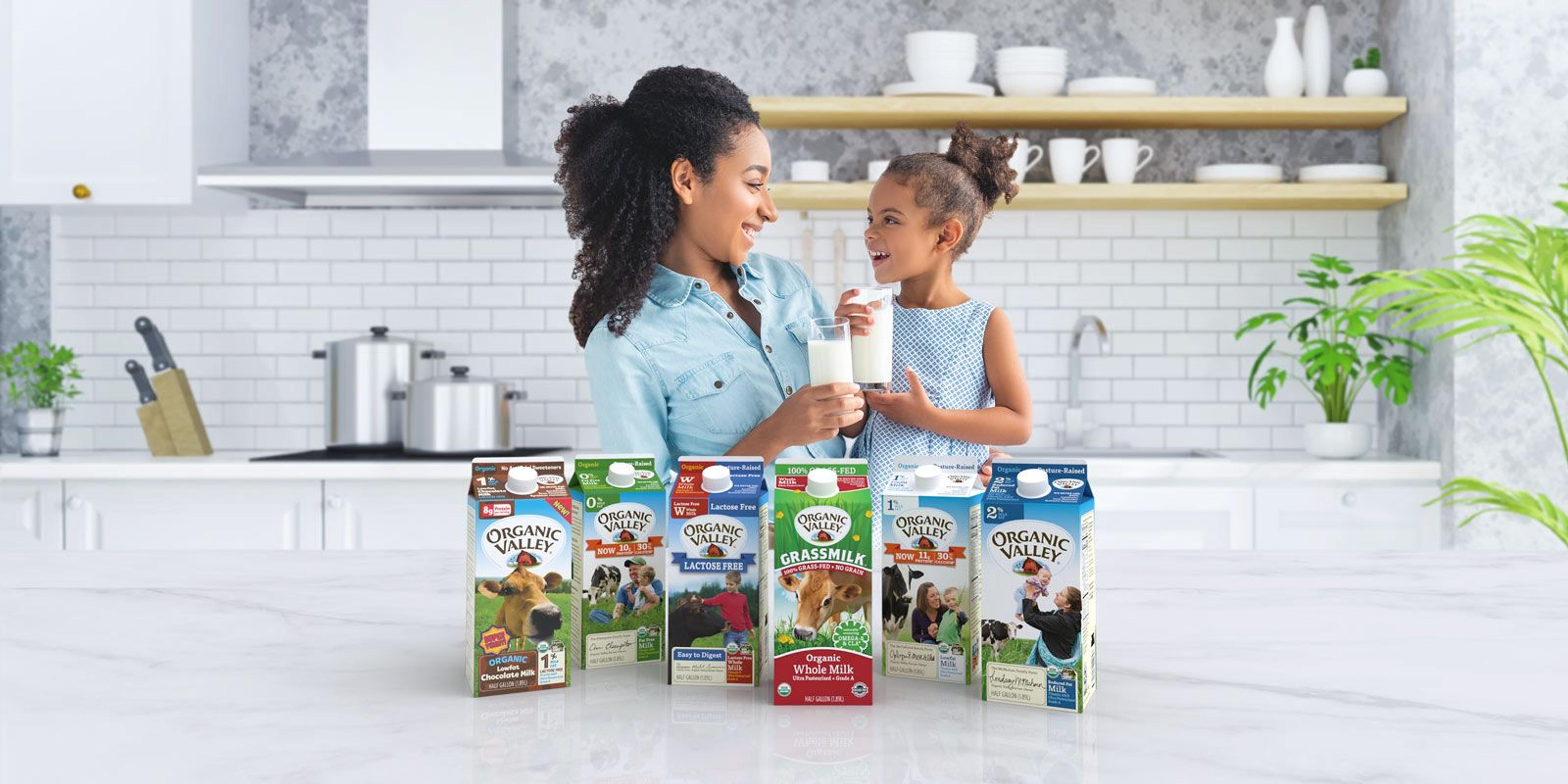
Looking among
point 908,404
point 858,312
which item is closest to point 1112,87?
point 908,404

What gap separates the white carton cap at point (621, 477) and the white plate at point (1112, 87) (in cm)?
289

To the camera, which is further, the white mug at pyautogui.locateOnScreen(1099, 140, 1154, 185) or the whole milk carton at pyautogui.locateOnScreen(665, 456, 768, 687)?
the white mug at pyautogui.locateOnScreen(1099, 140, 1154, 185)

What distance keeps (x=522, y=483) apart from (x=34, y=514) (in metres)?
3.03

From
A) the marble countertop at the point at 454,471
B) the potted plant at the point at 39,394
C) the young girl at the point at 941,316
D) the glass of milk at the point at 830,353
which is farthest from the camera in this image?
the potted plant at the point at 39,394

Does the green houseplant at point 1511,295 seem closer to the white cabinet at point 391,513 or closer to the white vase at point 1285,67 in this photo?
the white vase at point 1285,67

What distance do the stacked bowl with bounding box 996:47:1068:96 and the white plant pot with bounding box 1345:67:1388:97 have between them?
0.88m

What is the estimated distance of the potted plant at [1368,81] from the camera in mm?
3707

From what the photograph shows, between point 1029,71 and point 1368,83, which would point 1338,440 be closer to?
Result: point 1368,83

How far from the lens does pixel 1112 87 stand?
3604 millimetres

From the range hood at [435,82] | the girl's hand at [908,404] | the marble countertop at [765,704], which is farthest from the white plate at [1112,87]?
the marble countertop at [765,704]

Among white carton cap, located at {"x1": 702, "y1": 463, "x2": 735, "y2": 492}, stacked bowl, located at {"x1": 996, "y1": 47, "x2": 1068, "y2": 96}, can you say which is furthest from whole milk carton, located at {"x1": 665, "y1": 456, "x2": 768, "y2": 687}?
stacked bowl, located at {"x1": 996, "y1": 47, "x2": 1068, "y2": 96}

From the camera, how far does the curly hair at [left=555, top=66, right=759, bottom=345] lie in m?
1.58

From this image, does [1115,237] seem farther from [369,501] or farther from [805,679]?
Result: [805,679]

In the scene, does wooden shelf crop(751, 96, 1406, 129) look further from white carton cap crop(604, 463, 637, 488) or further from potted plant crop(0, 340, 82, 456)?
white carton cap crop(604, 463, 637, 488)
